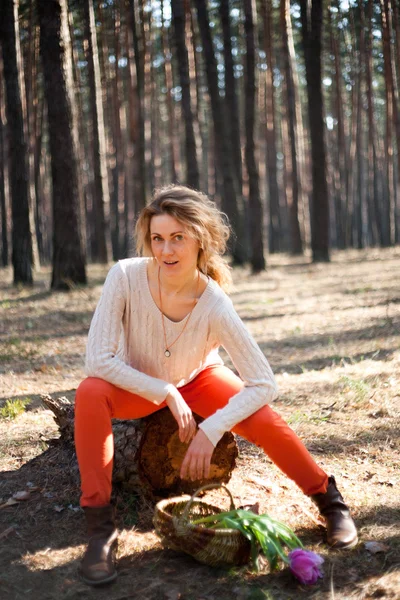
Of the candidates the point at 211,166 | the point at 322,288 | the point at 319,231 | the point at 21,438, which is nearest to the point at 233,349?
the point at 21,438

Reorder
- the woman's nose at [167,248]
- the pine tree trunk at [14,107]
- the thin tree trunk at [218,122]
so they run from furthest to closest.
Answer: the thin tree trunk at [218,122] → the pine tree trunk at [14,107] → the woman's nose at [167,248]

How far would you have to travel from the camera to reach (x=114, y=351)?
120 inches

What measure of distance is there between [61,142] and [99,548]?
8.97 metres

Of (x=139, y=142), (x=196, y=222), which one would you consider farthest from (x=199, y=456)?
(x=139, y=142)

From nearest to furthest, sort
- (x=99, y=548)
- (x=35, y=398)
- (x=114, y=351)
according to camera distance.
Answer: (x=99, y=548), (x=114, y=351), (x=35, y=398)

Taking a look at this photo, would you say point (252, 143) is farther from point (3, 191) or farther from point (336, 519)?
point (336, 519)

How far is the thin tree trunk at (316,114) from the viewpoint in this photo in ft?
51.0

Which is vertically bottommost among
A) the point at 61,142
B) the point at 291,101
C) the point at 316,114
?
the point at 61,142

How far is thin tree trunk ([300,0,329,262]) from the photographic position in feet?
51.0

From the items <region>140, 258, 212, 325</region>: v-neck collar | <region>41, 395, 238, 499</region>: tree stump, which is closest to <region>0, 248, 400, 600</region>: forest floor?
<region>41, 395, 238, 499</region>: tree stump

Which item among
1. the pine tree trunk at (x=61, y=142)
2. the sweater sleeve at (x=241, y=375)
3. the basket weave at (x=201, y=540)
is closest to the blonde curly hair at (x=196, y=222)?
the sweater sleeve at (x=241, y=375)

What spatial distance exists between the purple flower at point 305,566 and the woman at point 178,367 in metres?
0.31

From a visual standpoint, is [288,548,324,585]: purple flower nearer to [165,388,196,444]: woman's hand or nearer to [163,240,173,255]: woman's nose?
[165,388,196,444]: woman's hand

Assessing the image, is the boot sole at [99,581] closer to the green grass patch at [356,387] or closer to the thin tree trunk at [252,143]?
the green grass patch at [356,387]
